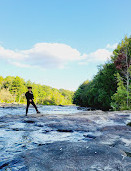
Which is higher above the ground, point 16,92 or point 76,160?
point 16,92

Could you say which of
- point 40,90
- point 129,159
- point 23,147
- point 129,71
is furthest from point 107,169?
point 40,90

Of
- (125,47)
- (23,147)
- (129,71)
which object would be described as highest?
(125,47)

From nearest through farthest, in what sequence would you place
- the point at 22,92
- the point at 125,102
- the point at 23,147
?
1. the point at 23,147
2. the point at 125,102
3. the point at 22,92

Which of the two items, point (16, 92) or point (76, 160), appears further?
point (16, 92)

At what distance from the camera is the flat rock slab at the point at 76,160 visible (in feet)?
7.66

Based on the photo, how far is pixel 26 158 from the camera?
274 cm

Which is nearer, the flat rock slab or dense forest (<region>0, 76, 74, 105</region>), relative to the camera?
the flat rock slab

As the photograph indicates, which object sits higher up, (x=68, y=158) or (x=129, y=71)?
(x=129, y=71)

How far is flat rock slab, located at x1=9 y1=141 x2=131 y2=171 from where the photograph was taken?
7.66ft

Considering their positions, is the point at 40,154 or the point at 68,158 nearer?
the point at 68,158

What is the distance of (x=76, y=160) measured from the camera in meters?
2.60

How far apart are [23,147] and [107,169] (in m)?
2.25

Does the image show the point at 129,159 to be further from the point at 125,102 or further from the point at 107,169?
the point at 125,102

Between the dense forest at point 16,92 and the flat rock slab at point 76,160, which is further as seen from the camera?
the dense forest at point 16,92
